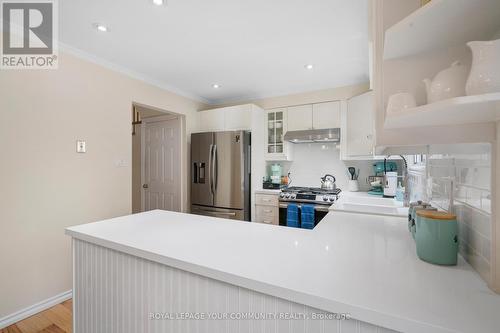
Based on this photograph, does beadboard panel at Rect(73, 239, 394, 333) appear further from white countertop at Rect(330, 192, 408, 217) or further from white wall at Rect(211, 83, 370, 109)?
white wall at Rect(211, 83, 370, 109)

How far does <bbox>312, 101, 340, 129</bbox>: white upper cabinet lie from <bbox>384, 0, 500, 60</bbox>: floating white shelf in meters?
2.37

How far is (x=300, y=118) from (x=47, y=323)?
3.49m

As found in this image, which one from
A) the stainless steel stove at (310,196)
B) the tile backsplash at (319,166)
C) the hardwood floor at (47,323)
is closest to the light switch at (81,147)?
the hardwood floor at (47,323)

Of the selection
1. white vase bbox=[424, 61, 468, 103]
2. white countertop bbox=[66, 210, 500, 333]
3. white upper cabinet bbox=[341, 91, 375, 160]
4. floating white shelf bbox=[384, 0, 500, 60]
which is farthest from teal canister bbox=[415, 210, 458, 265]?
white upper cabinet bbox=[341, 91, 375, 160]

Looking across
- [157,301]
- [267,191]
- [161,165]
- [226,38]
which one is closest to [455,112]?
[157,301]

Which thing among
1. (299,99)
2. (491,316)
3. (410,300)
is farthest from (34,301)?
(299,99)

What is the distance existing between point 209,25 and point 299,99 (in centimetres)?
194

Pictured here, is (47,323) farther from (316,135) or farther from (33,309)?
(316,135)

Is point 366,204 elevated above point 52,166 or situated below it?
below

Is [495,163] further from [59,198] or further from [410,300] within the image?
[59,198]

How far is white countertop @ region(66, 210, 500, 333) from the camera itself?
0.56 m

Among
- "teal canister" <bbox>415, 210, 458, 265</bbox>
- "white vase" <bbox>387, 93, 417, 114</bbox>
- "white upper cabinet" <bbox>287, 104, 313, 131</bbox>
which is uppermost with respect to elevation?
"white upper cabinet" <bbox>287, 104, 313, 131</bbox>

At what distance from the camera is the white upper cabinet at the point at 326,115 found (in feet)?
10.2

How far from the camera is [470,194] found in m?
0.81
